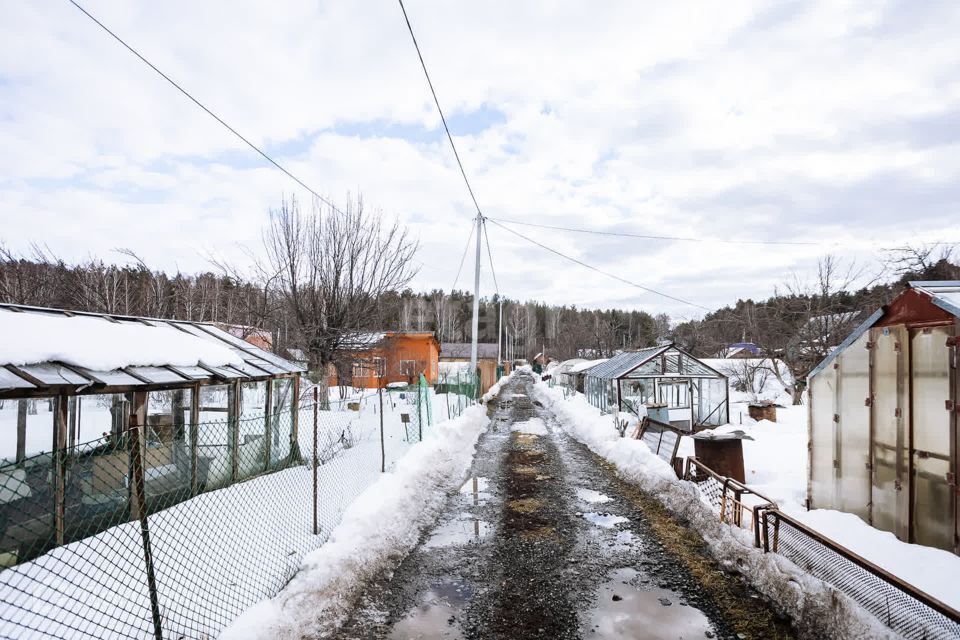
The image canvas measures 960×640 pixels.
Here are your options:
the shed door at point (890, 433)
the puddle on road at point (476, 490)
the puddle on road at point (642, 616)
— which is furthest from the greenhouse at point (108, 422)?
the shed door at point (890, 433)

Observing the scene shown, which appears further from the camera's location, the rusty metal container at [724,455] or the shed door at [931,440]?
the rusty metal container at [724,455]

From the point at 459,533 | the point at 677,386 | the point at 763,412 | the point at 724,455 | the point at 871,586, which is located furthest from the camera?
the point at 677,386

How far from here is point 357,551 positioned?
5.87 meters

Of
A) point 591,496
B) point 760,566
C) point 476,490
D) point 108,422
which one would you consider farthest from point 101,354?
point 760,566

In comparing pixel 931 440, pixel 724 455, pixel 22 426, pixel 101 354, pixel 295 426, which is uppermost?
pixel 101 354

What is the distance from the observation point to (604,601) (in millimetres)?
5188

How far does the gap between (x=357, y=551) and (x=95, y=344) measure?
4.64 meters

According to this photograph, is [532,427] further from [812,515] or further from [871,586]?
[871,586]

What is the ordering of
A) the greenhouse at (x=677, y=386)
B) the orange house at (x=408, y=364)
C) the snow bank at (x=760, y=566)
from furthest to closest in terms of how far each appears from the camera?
the orange house at (x=408, y=364)
the greenhouse at (x=677, y=386)
the snow bank at (x=760, y=566)

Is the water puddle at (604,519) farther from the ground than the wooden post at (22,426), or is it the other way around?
the wooden post at (22,426)

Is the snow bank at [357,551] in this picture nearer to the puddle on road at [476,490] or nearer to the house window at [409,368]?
the puddle on road at [476,490]

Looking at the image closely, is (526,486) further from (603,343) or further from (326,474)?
(603,343)

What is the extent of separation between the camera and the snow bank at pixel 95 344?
5873 mm

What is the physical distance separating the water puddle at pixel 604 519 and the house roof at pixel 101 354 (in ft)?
22.1
